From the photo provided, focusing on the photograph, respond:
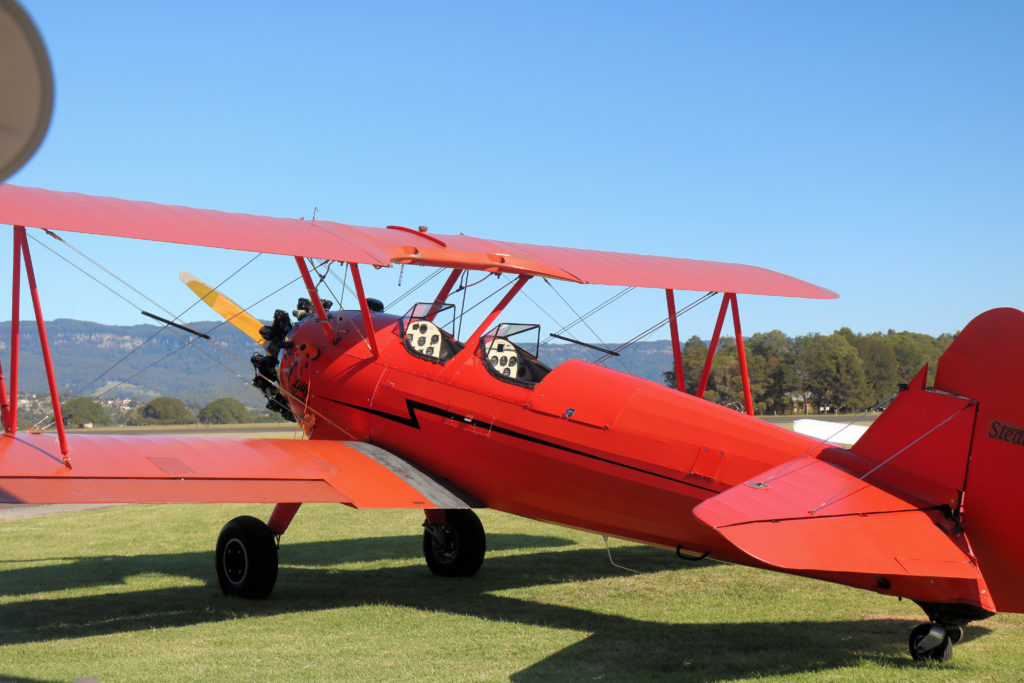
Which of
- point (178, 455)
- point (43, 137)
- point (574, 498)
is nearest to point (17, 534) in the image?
point (178, 455)

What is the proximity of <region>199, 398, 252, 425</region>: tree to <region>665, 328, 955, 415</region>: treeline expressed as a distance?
173 ft

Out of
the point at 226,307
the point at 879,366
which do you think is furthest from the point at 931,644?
the point at 879,366

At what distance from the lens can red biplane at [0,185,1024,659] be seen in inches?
197

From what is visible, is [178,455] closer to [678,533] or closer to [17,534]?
[678,533]

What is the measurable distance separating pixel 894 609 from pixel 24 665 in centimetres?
616

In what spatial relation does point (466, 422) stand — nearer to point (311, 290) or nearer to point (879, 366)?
point (311, 290)

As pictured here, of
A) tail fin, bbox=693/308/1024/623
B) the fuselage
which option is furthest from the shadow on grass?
tail fin, bbox=693/308/1024/623

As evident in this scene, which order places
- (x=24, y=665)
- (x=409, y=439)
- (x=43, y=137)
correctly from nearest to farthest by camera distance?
(x=43, y=137) < (x=24, y=665) < (x=409, y=439)

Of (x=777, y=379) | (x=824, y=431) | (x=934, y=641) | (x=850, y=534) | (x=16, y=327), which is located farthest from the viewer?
(x=777, y=379)

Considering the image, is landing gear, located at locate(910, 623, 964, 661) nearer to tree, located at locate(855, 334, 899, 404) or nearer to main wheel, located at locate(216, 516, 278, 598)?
main wheel, located at locate(216, 516, 278, 598)

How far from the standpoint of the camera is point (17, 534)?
12.3 metres

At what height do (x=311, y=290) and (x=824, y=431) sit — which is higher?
(x=311, y=290)

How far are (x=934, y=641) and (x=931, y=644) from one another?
27mm

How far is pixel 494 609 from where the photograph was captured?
767cm
